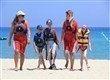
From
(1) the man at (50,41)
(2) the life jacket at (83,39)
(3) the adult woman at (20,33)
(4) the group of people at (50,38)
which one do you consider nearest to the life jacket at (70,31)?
(4) the group of people at (50,38)

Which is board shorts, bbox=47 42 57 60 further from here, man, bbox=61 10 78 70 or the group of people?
man, bbox=61 10 78 70

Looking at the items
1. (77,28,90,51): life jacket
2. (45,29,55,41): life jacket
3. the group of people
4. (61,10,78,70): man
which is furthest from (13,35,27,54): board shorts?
(77,28,90,51): life jacket

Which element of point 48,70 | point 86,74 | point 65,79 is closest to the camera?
point 65,79

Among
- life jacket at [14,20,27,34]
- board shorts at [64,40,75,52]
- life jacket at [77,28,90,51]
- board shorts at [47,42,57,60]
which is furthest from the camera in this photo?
board shorts at [47,42,57,60]

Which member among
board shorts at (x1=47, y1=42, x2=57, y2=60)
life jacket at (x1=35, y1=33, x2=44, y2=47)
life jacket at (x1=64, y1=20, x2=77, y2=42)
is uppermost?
life jacket at (x1=64, y1=20, x2=77, y2=42)

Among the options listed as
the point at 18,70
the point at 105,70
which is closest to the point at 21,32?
the point at 18,70

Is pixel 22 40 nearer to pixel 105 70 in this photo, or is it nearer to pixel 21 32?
pixel 21 32

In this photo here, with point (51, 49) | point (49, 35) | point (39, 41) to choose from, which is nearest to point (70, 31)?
point (49, 35)

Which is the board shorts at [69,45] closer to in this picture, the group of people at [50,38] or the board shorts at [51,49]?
the group of people at [50,38]

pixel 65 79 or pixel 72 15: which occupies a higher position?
pixel 72 15

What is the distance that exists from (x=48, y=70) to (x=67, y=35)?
1119mm

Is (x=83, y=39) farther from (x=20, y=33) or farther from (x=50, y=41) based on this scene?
(x=20, y=33)

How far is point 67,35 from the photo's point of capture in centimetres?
1232

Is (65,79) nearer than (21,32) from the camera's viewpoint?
Yes
